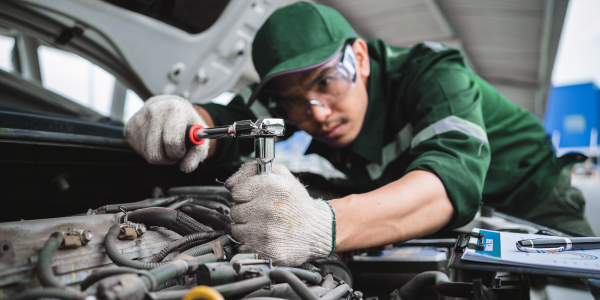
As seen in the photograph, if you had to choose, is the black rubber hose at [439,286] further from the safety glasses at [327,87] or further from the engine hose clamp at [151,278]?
the safety glasses at [327,87]

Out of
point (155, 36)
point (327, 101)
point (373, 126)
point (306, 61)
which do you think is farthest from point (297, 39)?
point (155, 36)

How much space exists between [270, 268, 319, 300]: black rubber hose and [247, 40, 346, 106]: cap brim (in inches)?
31.5

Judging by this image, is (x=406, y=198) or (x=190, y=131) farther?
(x=190, y=131)

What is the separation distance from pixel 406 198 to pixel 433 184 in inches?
3.6

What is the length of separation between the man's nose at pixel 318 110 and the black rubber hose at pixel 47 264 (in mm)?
932

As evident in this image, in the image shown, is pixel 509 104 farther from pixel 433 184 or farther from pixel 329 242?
pixel 329 242

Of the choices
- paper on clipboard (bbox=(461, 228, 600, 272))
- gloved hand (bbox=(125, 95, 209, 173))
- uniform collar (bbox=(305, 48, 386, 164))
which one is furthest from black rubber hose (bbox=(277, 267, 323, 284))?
uniform collar (bbox=(305, 48, 386, 164))

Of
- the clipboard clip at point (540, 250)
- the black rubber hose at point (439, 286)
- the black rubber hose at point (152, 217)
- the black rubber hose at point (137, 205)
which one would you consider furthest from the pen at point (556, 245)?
the black rubber hose at point (137, 205)

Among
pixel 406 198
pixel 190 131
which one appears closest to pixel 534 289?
pixel 406 198

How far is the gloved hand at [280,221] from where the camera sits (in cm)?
68

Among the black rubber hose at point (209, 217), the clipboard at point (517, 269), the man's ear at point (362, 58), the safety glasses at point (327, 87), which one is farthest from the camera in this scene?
the man's ear at point (362, 58)

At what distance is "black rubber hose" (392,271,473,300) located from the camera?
69cm

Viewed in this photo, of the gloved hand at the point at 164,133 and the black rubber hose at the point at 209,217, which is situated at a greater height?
the gloved hand at the point at 164,133

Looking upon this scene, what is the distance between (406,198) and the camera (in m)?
0.85
